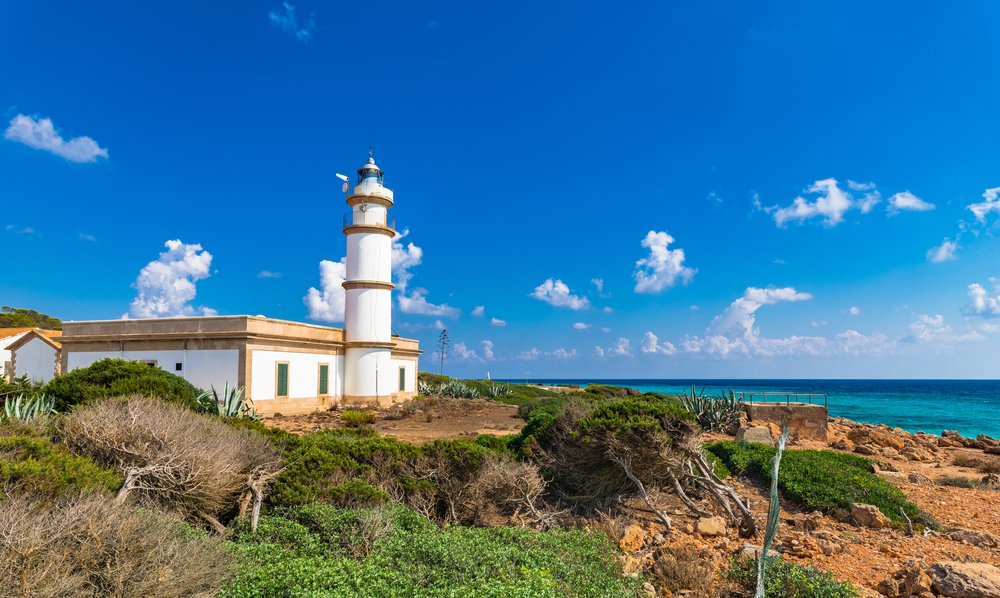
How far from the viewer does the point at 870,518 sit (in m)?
8.43

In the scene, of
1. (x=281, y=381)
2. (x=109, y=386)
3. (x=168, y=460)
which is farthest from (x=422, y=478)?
(x=281, y=381)

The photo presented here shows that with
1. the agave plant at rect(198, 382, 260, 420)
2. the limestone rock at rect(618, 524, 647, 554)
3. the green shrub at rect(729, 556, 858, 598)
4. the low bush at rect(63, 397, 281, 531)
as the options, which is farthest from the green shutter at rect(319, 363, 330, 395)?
the green shrub at rect(729, 556, 858, 598)

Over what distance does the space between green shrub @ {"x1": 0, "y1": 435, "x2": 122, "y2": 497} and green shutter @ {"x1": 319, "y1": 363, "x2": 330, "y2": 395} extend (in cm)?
1683

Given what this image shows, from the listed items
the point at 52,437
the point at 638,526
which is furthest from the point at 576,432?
the point at 52,437

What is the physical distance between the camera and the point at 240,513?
24.3 feet

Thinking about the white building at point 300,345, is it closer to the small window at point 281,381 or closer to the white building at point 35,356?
the small window at point 281,381

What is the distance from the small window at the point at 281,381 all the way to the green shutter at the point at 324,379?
2.00 meters

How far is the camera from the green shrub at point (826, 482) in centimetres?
896

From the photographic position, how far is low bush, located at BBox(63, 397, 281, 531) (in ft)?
21.9

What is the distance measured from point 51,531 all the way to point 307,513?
9.96 feet

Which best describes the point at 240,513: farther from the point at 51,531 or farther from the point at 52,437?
the point at 51,531

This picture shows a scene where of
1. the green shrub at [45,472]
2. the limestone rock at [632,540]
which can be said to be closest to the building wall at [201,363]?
the green shrub at [45,472]

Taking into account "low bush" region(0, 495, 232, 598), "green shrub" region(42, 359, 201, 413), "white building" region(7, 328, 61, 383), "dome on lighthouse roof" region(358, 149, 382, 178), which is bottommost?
"low bush" region(0, 495, 232, 598)

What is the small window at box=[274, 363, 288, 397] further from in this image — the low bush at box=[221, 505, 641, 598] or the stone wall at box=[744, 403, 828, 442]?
the stone wall at box=[744, 403, 828, 442]
